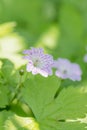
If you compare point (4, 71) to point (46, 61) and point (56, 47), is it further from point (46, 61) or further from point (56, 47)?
point (56, 47)

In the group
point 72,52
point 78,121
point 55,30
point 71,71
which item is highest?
point 55,30

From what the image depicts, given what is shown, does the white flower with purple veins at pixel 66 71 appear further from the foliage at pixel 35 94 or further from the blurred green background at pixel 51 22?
the blurred green background at pixel 51 22

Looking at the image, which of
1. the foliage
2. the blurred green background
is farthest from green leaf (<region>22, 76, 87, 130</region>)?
the blurred green background

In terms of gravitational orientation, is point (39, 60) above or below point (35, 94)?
above

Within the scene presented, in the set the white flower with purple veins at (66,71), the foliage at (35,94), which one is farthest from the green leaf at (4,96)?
the white flower with purple veins at (66,71)

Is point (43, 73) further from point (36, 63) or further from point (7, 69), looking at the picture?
point (7, 69)

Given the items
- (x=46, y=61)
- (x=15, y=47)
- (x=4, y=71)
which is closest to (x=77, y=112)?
(x=46, y=61)

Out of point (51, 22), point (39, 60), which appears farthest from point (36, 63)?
point (51, 22)
